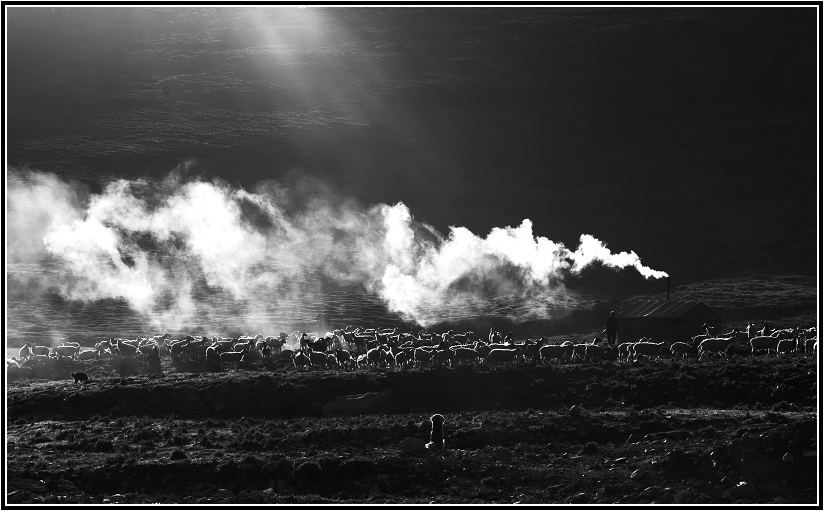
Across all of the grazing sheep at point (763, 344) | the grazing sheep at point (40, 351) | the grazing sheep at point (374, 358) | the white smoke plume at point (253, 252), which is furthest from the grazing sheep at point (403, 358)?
the white smoke plume at point (253, 252)

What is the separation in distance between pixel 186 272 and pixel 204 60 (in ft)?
365

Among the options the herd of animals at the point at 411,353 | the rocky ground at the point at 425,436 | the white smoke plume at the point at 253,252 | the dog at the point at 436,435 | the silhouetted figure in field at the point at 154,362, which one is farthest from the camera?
the white smoke plume at the point at 253,252

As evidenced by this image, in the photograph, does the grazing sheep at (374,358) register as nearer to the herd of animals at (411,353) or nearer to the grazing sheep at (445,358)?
the herd of animals at (411,353)

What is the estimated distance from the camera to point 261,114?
174125 millimetres

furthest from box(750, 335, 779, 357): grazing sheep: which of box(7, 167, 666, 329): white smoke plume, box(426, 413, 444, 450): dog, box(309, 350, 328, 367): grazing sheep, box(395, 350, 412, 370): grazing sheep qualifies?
box(7, 167, 666, 329): white smoke plume

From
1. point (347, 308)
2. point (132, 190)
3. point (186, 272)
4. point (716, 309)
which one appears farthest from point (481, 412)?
point (132, 190)

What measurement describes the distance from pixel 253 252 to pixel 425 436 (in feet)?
268

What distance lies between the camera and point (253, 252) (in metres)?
106

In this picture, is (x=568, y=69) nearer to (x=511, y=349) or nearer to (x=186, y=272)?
(x=186, y=272)

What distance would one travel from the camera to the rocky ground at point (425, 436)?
20.3 metres

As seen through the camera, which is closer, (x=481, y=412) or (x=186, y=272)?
(x=481, y=412)

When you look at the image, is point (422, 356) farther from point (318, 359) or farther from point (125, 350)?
point (125, 350)

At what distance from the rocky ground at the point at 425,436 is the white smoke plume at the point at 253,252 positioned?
44.8 meters

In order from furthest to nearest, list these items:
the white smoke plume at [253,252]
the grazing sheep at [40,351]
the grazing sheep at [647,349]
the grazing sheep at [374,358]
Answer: the white smoke plume at [253,252], the grazing sheep at [40,351], the grazing sheep at [647,349], the grazing sheep at [374,358]
